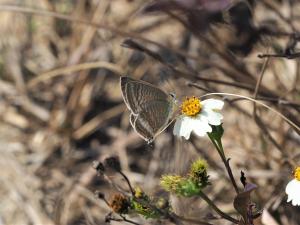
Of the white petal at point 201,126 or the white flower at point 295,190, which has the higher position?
the white petal at point 201,126

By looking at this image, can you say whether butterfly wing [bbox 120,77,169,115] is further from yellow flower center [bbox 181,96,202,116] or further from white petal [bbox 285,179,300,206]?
white petal [bbox 285,179,300,206]

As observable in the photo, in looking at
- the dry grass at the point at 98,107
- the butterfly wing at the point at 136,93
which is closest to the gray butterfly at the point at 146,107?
the butterfly wing at the point at 136,93

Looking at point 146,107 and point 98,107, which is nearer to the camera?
point 146,107

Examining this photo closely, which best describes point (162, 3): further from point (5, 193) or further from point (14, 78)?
point (14, 78)

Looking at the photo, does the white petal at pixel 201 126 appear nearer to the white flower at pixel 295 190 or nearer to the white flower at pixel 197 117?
the white flower at pixel 197 117

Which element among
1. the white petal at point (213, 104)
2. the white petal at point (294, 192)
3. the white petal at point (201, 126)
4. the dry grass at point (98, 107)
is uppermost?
the dry grass at point (98, 107)

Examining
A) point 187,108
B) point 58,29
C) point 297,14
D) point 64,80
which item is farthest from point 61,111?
point 187,108

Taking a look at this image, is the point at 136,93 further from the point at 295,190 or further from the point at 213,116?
the point at 295,190

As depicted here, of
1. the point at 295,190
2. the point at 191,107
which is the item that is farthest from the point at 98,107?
the point at 295,190

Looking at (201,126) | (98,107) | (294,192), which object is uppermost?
(98,107)
